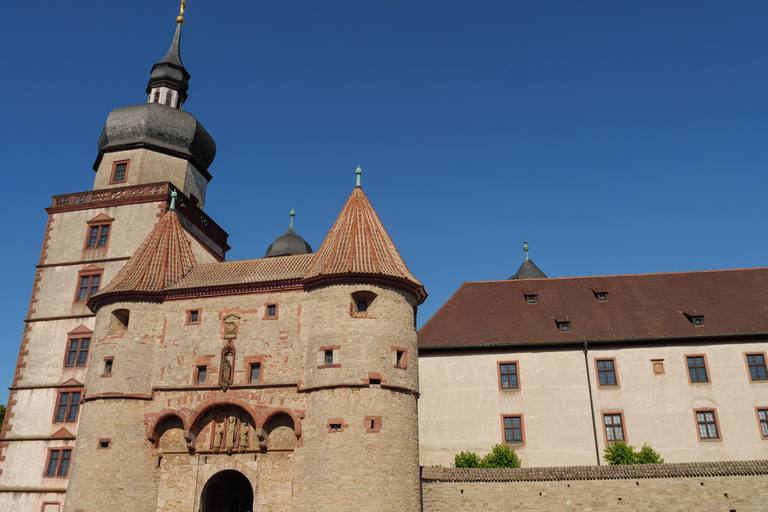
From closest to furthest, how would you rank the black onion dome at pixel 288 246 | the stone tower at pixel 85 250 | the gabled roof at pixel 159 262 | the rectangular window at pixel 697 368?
the gabled roof at pixel 159 262, the stone tower at pixel 85 250, the rectangular window at pixel 697 368, the black onion dome at pixel 288 246

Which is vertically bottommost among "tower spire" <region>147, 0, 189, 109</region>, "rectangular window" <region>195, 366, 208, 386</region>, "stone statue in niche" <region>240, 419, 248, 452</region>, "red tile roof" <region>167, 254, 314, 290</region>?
"stone statue in niche" <region>240, 419, 248, 452</region>

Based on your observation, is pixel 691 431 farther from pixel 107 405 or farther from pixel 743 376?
pixel 107 405

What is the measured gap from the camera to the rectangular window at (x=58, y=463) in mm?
25188

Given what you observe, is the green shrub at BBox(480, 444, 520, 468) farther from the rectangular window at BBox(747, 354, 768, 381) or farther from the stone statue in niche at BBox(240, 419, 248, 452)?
the rectangular window at BBox(747, 354, 768, 381)

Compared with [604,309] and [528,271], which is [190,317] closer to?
[604,309]

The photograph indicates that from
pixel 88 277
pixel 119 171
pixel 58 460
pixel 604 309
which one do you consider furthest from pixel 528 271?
pixel 58 460

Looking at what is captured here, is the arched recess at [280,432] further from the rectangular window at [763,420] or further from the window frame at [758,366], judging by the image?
the window frame at [758,366]

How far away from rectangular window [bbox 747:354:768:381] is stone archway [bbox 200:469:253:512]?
20.1 metres

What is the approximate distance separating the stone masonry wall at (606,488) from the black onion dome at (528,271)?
22.3 metres

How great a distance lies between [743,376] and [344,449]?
1700 centimetres

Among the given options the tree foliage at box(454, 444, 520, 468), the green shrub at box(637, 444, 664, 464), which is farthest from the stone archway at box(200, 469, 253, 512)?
the green shrub at box(637, 444, 664, 464)

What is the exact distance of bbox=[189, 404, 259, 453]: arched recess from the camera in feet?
70.2

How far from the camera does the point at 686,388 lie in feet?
85.8

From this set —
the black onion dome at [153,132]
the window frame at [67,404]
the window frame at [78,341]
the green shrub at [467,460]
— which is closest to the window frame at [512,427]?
the green shrub at [467,460]
